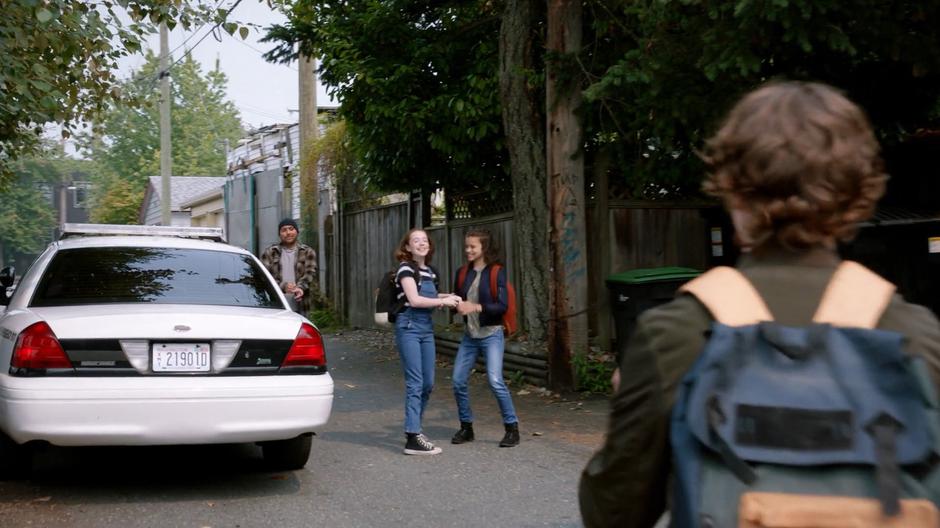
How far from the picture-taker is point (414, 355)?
7.77 meters

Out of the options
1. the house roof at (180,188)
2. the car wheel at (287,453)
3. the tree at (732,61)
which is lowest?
the car wheel at (287,453)

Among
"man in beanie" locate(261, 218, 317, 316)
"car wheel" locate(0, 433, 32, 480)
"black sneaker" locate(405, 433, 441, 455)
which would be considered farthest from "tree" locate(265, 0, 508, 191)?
"car wheel" locate(0, 433, 32, 480)

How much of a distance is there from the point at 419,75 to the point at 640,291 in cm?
447

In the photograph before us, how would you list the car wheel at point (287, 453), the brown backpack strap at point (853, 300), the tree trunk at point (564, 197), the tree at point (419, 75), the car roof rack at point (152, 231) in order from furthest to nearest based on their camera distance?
the tree at point (419, 75) < the tree trunk at point (564, 197) < the car roof rack at point (152, 231) < the car wheel at point (287, 453) < the brown backpack strap at point (853, 300)

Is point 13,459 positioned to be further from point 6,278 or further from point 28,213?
point 28,213

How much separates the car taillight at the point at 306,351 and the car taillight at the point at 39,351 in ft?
4.02

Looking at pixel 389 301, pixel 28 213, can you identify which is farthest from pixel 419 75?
pixel 28 213

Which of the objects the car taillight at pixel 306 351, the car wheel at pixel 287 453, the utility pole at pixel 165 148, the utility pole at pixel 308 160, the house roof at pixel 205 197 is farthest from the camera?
the house roof at pixel 205 197

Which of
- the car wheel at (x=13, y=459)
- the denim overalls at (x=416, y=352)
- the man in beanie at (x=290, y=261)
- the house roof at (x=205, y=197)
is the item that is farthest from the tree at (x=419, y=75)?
the house roof at (x=205, y=197)

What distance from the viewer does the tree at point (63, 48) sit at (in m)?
9.52

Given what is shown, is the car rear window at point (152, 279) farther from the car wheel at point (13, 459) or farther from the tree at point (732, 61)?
the tree at point (732, 61)

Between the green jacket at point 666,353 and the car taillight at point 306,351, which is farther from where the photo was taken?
the car taillight at point 306,351

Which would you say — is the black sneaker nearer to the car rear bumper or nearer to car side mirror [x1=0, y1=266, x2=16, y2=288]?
the car rear bumper

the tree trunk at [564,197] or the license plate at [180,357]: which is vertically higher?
the tree trunk at [564,197]
